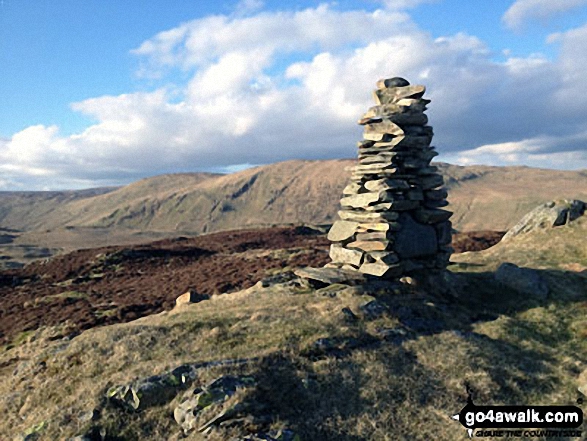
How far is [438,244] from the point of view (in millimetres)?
24047

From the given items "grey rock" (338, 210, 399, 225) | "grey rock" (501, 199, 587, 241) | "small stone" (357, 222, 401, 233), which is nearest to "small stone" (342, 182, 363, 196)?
"grey rock" (338, 210, 399, 225)

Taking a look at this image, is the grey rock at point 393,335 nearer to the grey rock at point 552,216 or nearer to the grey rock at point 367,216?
the grey rock at point 367,216

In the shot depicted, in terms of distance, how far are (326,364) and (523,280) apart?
15.6 m

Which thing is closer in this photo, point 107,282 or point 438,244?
point 438,244

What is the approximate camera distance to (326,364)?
1334cm

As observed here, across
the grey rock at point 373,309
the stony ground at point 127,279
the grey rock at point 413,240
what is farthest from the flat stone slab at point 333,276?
the stony ground at point 127,279

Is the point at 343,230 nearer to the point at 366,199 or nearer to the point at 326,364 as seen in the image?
the point at 366,199

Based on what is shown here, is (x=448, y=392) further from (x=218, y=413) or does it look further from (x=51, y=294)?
(x=51, y=294)

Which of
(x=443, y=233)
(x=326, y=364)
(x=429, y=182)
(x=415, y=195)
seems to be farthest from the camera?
(x=443, y=233)

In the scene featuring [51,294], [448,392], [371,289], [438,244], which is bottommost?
[51,294]

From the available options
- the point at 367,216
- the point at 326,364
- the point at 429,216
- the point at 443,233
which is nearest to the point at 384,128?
the point at 367,216

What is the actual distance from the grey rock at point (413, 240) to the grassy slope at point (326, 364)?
7.67 ft

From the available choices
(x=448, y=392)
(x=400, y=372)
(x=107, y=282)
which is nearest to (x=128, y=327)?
(x=400, y=372)

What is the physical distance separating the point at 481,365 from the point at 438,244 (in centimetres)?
1065
